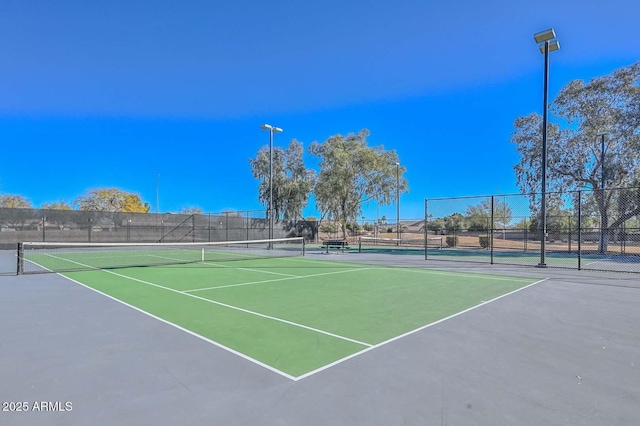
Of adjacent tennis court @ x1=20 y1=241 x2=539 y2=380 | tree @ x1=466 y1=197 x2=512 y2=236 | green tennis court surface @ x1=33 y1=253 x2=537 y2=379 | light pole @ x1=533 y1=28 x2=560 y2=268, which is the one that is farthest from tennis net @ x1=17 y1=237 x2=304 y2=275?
tree @ x1=466 y1=197 x2=512 y2=236

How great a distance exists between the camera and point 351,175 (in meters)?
31.3

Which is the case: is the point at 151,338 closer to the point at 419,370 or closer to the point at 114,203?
the point at 419,370

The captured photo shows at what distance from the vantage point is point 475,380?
322 cm

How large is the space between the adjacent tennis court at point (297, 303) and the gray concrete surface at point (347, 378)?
0.97ft

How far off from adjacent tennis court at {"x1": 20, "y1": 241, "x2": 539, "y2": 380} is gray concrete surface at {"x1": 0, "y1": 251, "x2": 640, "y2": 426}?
30 centimetres

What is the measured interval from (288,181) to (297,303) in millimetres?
29752

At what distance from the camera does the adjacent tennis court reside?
4.14 meters

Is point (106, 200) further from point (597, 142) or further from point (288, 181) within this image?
point (597, 142)

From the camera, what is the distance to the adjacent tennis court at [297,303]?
414 centimetres

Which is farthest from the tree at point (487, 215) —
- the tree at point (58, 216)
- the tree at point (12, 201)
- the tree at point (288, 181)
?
the tree at point (12, 201)

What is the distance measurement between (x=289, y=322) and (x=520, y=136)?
24.6 metres

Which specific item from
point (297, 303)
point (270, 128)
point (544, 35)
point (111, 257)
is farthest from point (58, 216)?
point (544, 35)

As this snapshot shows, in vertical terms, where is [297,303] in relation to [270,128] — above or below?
below

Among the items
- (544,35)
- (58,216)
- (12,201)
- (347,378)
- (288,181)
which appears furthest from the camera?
(12,201)
